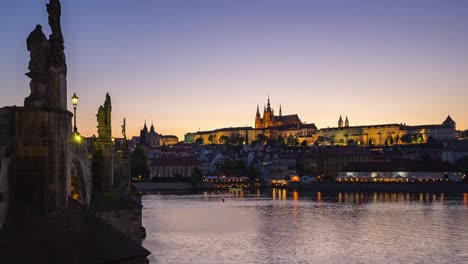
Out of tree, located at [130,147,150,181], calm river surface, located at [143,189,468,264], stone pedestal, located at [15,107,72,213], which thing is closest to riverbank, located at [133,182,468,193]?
tree, located at [130,147,150,181]

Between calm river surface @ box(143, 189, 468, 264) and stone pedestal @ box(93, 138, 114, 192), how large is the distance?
9206 mm

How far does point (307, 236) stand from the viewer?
187ft

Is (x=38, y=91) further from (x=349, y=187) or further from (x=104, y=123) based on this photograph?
(x=349, y=187)

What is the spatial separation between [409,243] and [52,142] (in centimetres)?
4151

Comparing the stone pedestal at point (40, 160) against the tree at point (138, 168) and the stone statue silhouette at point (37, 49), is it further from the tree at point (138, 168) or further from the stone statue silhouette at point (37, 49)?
the tree at point (138, 168)

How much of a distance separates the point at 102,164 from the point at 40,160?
17936 millimetres

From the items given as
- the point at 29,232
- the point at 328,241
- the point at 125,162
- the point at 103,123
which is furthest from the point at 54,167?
the point at 328,241

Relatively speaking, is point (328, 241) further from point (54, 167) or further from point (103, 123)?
point (54, 167)

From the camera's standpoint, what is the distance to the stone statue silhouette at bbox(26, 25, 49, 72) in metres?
14.6

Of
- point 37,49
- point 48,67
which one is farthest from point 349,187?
point 37,49

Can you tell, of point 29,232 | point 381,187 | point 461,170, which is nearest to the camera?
point 29,232

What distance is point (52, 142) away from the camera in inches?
571

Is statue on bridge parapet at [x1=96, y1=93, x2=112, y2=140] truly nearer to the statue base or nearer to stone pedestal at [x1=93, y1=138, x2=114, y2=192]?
stone pedestal at [x1=93, y1=138, x2=114, y2=192]

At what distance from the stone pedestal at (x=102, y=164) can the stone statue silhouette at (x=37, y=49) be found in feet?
56.4
